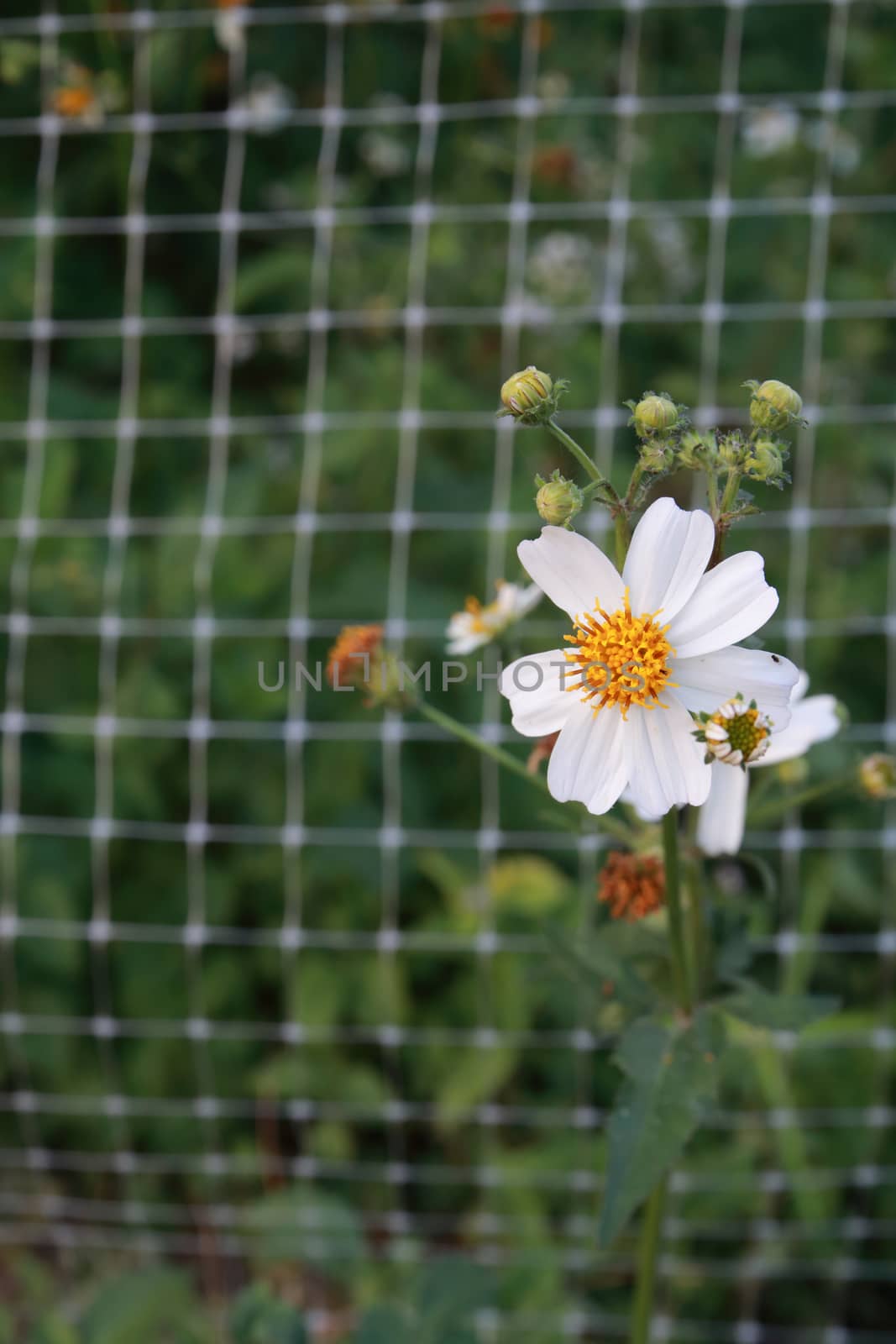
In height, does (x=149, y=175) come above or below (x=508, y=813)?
above

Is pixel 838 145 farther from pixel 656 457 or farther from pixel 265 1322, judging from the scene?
pixel 265 1322

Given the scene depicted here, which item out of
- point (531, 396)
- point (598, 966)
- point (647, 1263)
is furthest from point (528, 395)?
point (647, 1263)

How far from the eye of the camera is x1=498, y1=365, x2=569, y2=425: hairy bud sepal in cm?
98

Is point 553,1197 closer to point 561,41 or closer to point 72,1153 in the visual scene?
point 72,1153

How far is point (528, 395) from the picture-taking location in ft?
3.24

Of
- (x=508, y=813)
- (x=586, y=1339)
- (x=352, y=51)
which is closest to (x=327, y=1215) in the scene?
(x=586, y=1339)

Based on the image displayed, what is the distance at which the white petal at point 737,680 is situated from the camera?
99 cm

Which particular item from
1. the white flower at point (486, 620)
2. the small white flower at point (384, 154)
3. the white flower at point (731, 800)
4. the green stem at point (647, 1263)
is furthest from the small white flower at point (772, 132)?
the green stem at point (647, 1263)

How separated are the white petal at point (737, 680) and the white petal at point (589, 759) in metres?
0.06

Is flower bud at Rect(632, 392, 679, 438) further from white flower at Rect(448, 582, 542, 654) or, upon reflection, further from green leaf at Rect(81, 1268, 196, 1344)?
green leaf at Rect(81, 1268, 196, 1344)

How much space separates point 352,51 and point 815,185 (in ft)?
3.77

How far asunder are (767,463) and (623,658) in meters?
0.19

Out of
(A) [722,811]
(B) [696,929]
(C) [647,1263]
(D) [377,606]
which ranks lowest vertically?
(C) [647,1263]

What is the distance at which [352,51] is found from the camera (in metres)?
2.86
